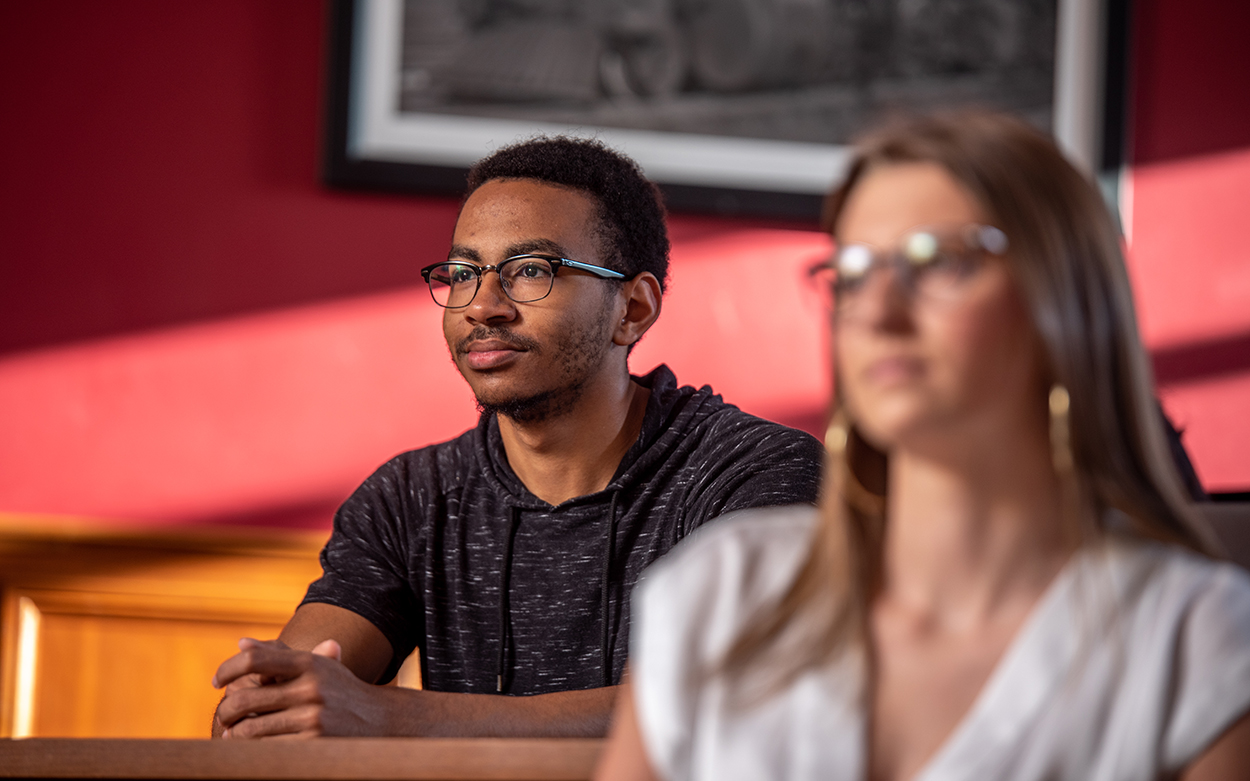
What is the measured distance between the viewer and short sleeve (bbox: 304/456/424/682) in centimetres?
155

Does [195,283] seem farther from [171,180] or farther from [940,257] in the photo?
[940,257]

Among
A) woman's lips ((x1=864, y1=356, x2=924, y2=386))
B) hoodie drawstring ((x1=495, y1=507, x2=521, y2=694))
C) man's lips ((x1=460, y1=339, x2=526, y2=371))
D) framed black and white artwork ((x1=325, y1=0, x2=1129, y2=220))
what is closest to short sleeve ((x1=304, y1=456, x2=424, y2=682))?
hoodie drawstring ((x1=495, y1=507, x2=521, y2=694))

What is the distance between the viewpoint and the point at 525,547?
158 centimetres

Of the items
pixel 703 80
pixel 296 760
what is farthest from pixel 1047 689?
pixel 703 80

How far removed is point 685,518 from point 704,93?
48.6 inches

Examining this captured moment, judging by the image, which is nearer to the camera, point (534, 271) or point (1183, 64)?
point (534, 271)

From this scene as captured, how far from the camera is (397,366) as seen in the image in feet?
7.63

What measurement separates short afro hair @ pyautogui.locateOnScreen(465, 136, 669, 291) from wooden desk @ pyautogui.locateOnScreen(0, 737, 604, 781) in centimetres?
92

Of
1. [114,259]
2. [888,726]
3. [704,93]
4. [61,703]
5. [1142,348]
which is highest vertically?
[704,93]

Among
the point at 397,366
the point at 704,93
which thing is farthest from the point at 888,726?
the point at 704,93

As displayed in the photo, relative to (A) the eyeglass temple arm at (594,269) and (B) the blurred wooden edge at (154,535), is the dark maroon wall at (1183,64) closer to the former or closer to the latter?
(A) the eyeglass temple arm at (594,269)

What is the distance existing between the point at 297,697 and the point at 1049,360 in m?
0.85

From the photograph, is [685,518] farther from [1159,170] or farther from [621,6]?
[1159,170]

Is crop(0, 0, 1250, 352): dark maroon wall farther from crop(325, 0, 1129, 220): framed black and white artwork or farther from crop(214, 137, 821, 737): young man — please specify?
crop(214, 137, 821, 737): young man
